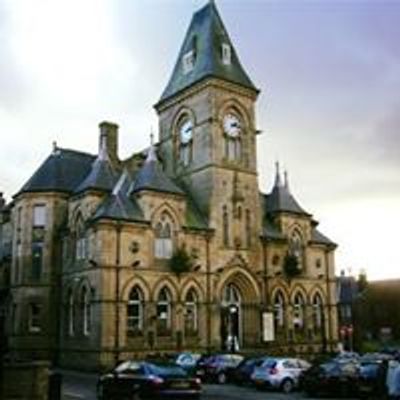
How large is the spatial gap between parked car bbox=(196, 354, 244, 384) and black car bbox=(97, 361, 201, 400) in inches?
368

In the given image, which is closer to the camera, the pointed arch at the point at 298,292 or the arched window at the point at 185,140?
the pointed arch at the point at 298,292

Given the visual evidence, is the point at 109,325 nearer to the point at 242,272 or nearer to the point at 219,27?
the point at 242,272

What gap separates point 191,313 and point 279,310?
8530 mm

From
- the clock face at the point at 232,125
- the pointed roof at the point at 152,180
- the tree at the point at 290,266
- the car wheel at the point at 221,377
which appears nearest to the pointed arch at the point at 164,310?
the pointed roof at the point at 152,180

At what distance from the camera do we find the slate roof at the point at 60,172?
4672 centimetres

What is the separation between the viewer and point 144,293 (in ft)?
133

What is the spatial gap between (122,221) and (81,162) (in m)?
11.9

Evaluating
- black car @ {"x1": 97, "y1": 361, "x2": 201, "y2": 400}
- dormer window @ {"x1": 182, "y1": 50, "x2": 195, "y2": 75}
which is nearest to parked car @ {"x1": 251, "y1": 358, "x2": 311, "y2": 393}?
black car @ {"x1": 97, "y1": 361, "x2": 201, "y2": 400}

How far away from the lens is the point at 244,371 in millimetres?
31672

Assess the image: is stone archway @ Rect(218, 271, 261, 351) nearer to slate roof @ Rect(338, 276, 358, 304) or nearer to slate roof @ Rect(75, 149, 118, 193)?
slate roof @ Rect(75, 149, 118, 193)

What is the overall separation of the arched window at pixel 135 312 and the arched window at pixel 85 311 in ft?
8.26

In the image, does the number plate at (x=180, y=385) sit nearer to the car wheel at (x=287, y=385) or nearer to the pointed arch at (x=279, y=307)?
the car wheel at (x=287, y=385)

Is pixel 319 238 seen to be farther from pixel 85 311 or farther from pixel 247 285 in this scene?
pixel 85 311

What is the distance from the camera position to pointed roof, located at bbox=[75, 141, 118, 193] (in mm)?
43594
